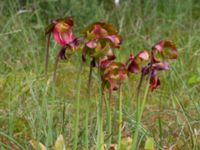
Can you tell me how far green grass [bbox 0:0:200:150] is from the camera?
2523mm

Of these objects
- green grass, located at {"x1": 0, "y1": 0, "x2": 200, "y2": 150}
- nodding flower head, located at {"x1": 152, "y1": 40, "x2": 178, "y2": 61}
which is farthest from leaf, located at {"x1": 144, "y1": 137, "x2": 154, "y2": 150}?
nodding flower head, located at {"x1": 152, "y1": 40, "x2": 178, "y2": 61}

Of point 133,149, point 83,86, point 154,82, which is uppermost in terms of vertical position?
point 154,82

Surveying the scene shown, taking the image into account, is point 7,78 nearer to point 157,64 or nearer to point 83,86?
point 83,86

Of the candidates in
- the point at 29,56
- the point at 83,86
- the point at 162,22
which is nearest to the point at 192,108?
the point at 83,86

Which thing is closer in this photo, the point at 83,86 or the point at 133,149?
the point at 133,149

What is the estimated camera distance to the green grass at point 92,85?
8.28 ft

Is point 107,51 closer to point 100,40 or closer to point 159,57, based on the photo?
point 100,40

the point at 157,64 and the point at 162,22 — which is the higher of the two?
the point at 157,64

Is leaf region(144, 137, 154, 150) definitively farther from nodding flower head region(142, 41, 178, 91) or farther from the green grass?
nodding flower head region(142, 41, 178, 91)

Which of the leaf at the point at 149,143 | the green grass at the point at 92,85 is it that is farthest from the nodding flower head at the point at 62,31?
the leaf at the point at 149,143

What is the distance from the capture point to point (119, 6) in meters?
5.30

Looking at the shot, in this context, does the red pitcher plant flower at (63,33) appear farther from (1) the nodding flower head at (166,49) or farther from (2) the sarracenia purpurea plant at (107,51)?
(1) the nodding flower head at (166,49)

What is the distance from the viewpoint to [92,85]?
151 inches

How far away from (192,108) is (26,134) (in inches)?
34.3
